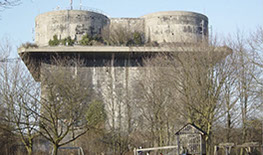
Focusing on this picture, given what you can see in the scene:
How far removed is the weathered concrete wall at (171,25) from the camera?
47625mm

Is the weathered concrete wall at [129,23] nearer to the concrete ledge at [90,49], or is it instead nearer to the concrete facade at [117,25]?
the concrete facade at [117,25]

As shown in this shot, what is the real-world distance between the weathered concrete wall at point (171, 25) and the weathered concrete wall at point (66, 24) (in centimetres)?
668

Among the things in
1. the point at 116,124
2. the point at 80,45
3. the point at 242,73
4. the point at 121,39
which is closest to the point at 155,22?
the point at 121,39

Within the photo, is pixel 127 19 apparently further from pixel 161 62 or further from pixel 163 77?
pixel 163 77

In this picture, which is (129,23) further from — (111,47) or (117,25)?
(111,47)

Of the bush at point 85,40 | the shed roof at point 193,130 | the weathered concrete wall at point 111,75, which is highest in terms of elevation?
the bush at point 85,40

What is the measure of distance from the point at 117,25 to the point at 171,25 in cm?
637

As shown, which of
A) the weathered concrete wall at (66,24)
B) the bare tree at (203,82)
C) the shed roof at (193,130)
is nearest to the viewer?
the shed roof at (193,130)

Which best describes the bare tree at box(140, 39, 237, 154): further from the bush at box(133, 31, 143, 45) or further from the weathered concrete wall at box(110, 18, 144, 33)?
the weathered concrete wall at box(110, 18, 144, 33)

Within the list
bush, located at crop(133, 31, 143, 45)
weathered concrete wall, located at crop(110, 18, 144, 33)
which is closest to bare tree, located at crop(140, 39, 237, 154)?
bush, located at crop(133, 31, 143, 45)

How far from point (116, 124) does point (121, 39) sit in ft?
31.5

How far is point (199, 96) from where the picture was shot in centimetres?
2453

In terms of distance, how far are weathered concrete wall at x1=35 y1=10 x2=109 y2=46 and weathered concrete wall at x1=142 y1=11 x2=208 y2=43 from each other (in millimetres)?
6682

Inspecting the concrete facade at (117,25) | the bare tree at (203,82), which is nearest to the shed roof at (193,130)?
the bare tree at (203,82)
